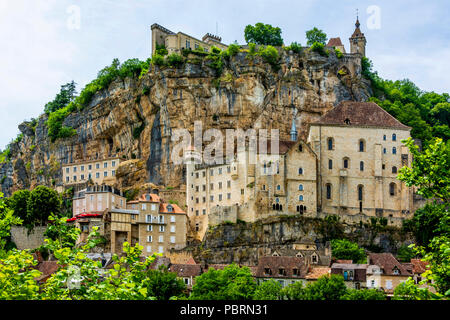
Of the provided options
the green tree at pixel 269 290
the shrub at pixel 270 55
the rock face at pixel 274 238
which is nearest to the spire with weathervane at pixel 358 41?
the shrub at pixel 270 55

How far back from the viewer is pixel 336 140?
307 feet

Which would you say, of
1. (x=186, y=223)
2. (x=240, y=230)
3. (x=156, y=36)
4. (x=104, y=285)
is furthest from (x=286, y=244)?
(x=104, y=285)

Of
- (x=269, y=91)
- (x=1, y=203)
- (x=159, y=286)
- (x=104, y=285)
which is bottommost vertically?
(x=159, y=286)

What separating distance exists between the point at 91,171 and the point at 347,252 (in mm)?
44498

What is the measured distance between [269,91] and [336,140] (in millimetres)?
15340

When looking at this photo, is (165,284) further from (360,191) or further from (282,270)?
Result: (360,191)

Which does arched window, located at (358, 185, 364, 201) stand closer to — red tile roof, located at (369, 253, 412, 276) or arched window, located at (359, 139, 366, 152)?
arched window, located at (359, 139, 366, 152)

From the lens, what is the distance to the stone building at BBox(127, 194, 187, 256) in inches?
3531

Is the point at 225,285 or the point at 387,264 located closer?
the point at 225,285

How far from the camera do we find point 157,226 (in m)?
90.8

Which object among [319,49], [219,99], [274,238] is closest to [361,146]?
[274,238]
